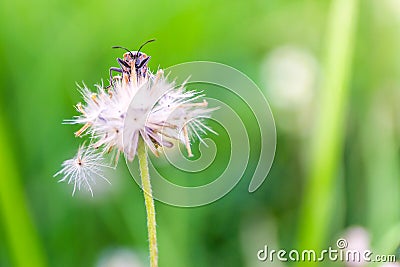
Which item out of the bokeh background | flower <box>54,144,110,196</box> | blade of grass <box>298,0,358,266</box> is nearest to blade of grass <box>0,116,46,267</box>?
the bokeh background

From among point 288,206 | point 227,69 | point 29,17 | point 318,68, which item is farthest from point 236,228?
point 29,17

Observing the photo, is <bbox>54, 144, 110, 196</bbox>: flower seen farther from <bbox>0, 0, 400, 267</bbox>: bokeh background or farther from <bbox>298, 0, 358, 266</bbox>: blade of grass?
<bbox>298, 0, 358, 266</bbox>: blade of grass

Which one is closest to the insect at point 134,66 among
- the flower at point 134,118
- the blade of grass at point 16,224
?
the flower at point 134,118

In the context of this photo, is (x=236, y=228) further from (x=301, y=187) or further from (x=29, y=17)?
(x=29, y=17)

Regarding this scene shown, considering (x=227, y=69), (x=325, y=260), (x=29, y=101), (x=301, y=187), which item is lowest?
(x=325, y=260)

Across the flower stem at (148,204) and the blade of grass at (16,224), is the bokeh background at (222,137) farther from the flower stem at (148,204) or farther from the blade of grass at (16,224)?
the flower stem at (148,204)

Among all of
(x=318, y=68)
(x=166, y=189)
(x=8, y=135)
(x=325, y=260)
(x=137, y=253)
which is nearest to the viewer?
(x=325, y=260)

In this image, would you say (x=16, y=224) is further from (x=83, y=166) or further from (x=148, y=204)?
(x=148, y=204)
